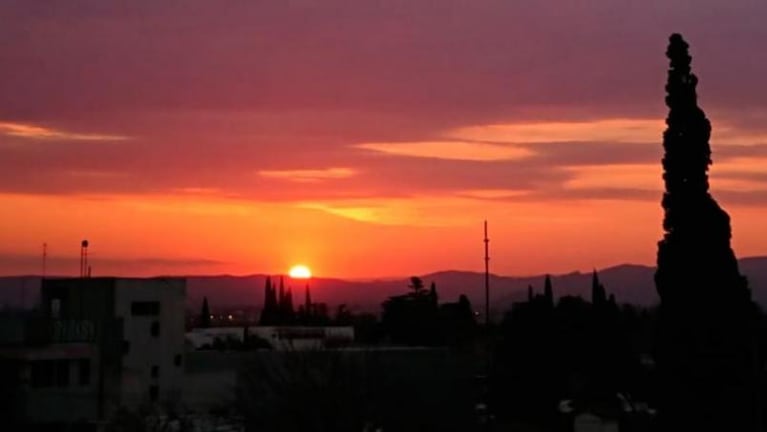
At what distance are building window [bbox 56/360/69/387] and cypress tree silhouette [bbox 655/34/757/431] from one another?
71.3ft


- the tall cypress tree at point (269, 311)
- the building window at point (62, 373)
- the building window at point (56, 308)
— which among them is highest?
the tall cypress tree at point (269, 311)

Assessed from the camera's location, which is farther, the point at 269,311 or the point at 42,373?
the point at 269,311

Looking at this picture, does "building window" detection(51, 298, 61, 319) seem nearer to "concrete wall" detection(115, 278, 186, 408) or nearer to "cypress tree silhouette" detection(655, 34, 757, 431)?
"concrete wall" detection(115, 278, 186, 408)

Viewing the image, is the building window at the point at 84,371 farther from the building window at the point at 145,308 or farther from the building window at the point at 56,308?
the building window at the point at 145,308

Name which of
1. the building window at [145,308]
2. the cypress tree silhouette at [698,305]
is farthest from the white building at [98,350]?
the cypress tree silhouette at [698,305]

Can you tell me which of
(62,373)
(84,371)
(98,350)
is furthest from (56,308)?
(62,373)

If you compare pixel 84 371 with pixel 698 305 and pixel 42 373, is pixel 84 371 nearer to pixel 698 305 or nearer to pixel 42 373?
pixel 42 373

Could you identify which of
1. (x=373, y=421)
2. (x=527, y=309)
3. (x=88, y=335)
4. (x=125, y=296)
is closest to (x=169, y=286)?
(x=125, y=296)

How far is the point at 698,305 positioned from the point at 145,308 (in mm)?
26935

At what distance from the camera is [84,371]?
152 ft

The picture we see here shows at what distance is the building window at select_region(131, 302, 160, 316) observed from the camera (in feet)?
173

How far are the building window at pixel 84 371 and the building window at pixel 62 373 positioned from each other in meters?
0.71

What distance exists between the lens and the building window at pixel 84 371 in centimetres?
4619

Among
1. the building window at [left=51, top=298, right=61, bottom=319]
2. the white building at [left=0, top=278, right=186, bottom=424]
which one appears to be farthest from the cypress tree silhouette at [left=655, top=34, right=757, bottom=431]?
the building window at [left=51, top=298, right=61, bottom=319]
